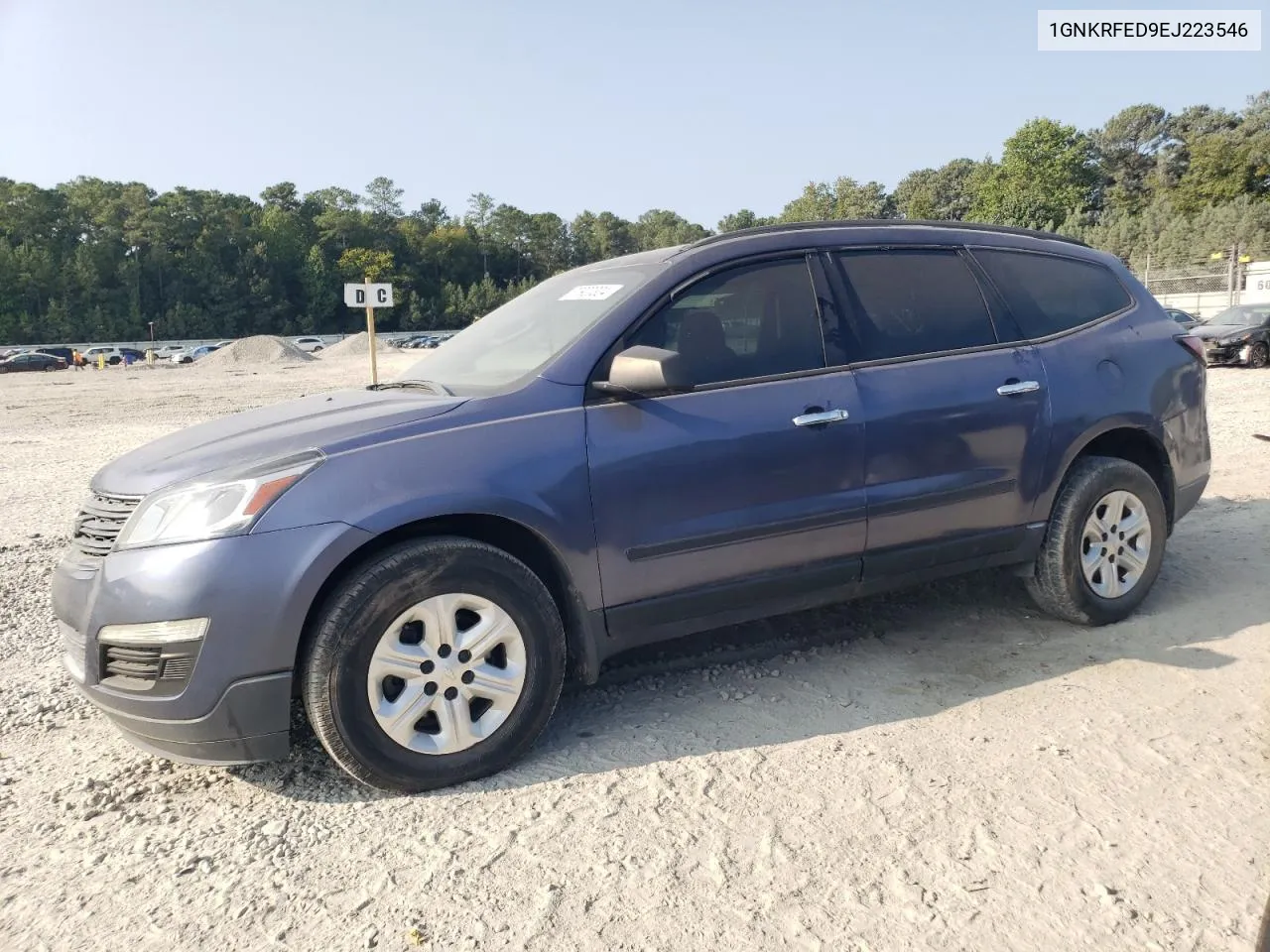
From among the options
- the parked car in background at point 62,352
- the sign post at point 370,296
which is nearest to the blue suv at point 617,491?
the sign post at point 370,296

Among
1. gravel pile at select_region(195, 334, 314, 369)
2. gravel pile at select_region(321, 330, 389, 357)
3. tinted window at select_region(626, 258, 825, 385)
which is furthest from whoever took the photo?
gravel pile at select_region(321, 330, 389, 357)

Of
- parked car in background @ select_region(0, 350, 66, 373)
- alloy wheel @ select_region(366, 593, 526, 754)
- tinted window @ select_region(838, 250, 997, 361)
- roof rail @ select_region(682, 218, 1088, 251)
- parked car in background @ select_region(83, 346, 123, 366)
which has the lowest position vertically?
alloy wheel @ select_region(366, 593, 526, 754)

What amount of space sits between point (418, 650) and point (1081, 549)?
3078 mm

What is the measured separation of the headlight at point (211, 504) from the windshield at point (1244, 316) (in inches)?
887

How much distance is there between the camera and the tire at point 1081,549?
13.5 feet

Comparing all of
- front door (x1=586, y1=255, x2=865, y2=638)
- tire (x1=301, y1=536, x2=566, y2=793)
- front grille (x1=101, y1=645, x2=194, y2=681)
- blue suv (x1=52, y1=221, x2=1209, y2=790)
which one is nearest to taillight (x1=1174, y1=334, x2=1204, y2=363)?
blue suv (x1=52, y1=221, x2=1209, y2=790)

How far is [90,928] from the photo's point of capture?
2.28m

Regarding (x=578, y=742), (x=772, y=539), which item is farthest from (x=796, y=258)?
(x=578, y=742)

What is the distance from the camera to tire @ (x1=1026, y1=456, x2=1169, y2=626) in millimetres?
4121

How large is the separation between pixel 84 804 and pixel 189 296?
332 feet

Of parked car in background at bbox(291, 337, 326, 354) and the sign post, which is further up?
parked car in background at bbox(291, 337, 326, 354)

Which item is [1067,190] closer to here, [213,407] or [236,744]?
[213,407]

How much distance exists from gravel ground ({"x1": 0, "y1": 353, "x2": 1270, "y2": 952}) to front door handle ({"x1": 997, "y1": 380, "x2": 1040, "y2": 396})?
1160 mm

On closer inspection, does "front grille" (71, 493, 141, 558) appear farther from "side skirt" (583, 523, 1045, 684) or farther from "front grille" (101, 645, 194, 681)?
"side skirt" (583, 523, 1045, 684)
